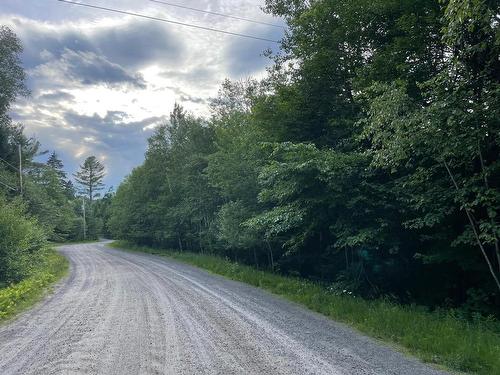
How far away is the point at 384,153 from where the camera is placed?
7727 mm

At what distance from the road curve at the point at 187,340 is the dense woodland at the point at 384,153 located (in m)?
3.19

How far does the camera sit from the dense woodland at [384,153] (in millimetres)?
6988

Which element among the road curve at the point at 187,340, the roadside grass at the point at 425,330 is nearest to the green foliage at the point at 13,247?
the road curve at the point at 187,340

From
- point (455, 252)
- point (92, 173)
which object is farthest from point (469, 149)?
point (92, 173)

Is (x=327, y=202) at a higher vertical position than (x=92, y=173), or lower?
lower

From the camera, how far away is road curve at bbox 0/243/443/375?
15.8ft

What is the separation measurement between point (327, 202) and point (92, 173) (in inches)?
3698

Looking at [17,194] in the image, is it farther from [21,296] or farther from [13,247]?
[21,296]

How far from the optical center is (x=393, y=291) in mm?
11375

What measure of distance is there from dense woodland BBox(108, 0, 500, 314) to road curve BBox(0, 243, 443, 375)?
3.19 m

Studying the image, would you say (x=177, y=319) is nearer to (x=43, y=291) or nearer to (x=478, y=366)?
(x=478, y=366)

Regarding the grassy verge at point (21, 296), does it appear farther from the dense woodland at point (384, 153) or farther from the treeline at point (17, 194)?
the dense woodland at point (384, 153)

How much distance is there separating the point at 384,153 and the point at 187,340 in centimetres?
527

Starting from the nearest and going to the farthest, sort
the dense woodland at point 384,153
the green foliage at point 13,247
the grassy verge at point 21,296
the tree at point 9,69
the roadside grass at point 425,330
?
the roadside grass at point 425,330 → the dense woodland at point 384,153 → the grassy verge at point 21,296 → the green foliage at point 13,247 → the tree at point 9,69
